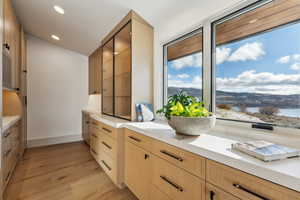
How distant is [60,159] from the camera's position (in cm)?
288

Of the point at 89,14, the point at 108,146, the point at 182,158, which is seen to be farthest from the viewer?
the point at 89,14

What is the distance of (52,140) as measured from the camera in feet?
12.6

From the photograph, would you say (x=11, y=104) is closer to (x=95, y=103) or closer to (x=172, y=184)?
(x=95, y=103)

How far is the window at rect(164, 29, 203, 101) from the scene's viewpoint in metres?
1.73

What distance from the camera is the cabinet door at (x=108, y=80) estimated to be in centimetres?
272

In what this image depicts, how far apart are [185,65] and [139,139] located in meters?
1.06

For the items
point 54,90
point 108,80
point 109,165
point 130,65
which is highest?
point 130,65

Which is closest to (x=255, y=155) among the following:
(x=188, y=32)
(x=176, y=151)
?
(x=176, y=151)

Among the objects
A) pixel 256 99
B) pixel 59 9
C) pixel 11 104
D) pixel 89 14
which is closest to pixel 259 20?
pixel 256 99

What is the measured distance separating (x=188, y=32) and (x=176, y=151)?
4.49 ft

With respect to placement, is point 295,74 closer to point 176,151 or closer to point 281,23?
point 281,23

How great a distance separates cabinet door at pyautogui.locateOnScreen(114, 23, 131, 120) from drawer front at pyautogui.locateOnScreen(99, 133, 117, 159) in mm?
389

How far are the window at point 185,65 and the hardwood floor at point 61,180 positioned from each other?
1.45m

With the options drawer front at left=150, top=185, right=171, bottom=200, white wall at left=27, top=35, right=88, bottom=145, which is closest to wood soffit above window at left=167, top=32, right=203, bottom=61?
drawer front at left=150, top=185, right=171, bottom=200
